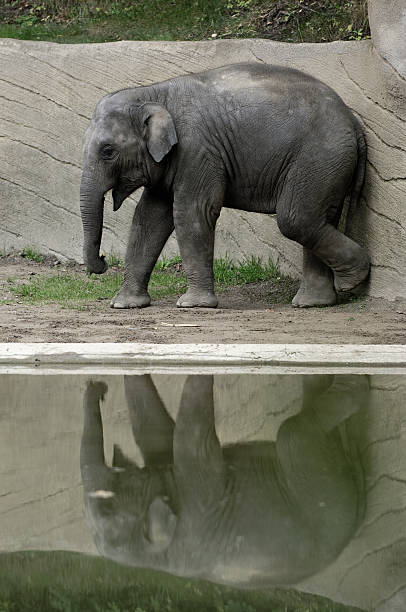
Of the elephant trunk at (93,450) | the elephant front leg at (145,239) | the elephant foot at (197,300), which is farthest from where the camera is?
the elephant front leg at (145,239)

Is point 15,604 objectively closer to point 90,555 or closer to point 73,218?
point 90,555

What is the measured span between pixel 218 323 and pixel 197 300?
117 cm

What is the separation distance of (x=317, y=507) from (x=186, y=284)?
23.7 ft

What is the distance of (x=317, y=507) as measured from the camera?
12.1 ft

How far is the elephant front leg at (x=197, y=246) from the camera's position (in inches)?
364

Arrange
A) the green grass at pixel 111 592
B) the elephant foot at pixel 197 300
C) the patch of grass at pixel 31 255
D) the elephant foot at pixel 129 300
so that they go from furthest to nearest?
the patch of grass at pixel 31 255 < the elephant foot at pixel 129 300 < the elephant foot at pixel 197 300 < the green grass at pixel 111 592

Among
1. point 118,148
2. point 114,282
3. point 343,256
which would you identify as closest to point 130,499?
point 118,148

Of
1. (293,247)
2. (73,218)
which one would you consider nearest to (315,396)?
(293,247)

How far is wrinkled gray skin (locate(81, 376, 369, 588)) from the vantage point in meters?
3.28

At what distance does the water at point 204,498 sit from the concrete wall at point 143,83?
12.4ft

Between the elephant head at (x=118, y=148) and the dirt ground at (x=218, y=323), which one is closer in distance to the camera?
the dirt ground at (x=218, y=323)

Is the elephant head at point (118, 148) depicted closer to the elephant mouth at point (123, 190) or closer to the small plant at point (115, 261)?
the elephant mouth at point (123, 190)

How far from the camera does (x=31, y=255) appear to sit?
40.0ft

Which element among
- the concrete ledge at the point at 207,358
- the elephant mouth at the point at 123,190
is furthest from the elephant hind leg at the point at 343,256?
the concrete ledge at the point at 207,358
